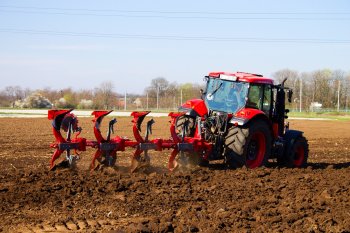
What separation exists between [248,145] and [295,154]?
1718 millimetres

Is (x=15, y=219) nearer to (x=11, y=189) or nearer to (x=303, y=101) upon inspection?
(x=11, y=189)

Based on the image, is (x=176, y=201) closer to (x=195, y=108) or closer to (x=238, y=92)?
(x=195, y=108)

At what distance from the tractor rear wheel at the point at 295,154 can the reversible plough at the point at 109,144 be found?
2067 mm

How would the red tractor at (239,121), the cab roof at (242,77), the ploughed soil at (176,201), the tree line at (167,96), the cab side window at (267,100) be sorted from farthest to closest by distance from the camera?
1. the tree line at (167,96)
2. the cab side window at (267,100)
3. the cab roof at (242,77)
4. the red tractor at (239,121)
5. the ploughed soil at (176,201)

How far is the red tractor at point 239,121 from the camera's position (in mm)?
9617

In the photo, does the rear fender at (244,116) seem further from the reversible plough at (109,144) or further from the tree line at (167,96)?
the tree line at (167,96)

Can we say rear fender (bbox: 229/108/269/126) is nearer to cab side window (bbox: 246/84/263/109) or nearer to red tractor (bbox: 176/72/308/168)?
red tractor (bbox: 176/72/308/168)

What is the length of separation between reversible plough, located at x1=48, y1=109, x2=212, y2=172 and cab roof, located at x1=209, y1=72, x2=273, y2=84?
126cm

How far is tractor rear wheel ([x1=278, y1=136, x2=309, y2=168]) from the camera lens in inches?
428

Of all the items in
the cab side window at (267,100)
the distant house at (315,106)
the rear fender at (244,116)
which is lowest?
the distant house at (315,106)

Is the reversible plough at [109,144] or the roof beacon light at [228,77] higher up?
the roof beacon light at [228,77]

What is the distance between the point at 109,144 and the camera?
28.6 feet

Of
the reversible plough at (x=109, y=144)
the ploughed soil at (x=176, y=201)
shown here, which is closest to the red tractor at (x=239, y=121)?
the reversible plough at (x=109, y=144)

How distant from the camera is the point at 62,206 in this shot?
626 centimetres
